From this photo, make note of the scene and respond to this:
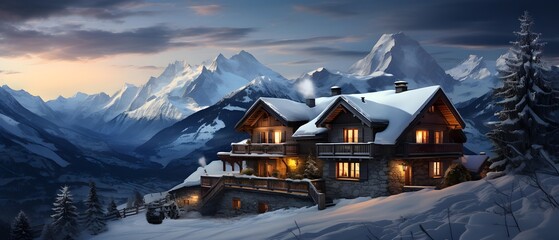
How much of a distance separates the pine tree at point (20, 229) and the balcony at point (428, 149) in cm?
2811

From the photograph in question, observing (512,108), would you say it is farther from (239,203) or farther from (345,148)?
(239,203)

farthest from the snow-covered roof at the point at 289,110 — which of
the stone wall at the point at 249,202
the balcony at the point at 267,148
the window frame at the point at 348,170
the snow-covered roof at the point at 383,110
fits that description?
the stone wall at the point at 249,202

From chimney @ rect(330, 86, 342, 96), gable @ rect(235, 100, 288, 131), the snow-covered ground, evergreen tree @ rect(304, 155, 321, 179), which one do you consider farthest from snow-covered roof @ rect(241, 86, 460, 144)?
the snow-covered ground

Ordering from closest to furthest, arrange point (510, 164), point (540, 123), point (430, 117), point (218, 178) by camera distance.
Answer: point (510, 164)
point (540, 123)
point (430, 117)
point (218, 178)

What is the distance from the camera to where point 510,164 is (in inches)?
736

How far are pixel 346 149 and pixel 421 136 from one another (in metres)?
6.01

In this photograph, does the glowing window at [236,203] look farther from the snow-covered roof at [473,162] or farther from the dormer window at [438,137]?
the snow-covered roof at [473,162]

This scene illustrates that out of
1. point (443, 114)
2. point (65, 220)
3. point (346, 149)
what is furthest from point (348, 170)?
point (65, 220)

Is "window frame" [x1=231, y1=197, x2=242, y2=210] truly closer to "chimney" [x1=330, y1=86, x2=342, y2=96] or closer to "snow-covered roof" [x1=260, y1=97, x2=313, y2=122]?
"snow-covered roof" [x1=260, y1=97, x2=313, y2=122]

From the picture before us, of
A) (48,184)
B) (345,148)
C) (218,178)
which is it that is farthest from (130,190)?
(345,148)

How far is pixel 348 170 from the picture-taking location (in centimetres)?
3131

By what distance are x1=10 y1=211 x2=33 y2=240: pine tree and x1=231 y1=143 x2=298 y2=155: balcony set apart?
17247mm

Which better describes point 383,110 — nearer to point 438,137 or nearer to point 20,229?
point 438,137

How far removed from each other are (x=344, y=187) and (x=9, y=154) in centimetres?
17518
